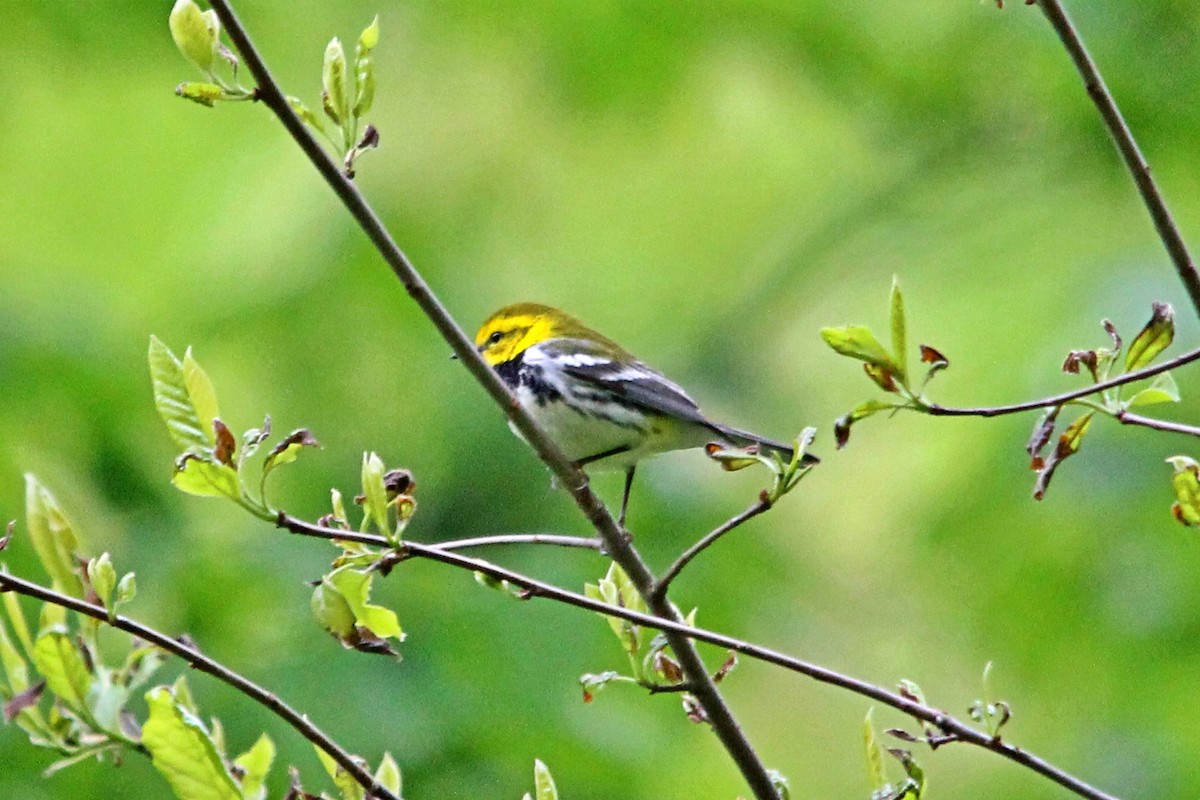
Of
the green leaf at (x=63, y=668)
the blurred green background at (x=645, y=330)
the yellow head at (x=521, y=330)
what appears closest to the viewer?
the green leaf at (x=63, y=668)

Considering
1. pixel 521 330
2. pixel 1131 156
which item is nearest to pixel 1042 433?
pixel 1131 156

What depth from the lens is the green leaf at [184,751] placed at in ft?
4.56

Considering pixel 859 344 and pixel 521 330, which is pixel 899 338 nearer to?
pixel 859 344

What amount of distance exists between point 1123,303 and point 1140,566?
0.85 metres

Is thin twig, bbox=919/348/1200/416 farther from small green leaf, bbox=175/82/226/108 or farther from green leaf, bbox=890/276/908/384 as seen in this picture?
small green leaf, bbox=175/82/226/108

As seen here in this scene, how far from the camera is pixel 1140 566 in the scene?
410 centimetres

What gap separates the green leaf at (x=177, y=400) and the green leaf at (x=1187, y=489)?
3.35ft

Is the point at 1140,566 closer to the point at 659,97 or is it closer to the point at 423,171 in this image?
the point at 659,97

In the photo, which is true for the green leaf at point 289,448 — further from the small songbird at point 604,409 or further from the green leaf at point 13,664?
the small songbird at point 604,409

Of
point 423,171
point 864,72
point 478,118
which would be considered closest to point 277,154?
point 423,171

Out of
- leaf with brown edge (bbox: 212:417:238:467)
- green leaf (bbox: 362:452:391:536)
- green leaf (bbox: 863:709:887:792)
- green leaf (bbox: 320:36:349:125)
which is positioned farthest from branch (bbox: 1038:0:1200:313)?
leaf with brown edge (bbox: 212:417:238:467)

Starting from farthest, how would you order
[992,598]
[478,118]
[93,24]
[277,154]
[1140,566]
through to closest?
[478,118], [277,154], [93,24], [992,598], [1140,566]

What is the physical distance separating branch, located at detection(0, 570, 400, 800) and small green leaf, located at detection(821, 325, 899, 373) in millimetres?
649

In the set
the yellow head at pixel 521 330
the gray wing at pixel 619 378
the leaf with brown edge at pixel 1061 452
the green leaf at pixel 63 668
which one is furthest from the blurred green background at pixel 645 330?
the leaf with brown edge at pixel 1061 452
